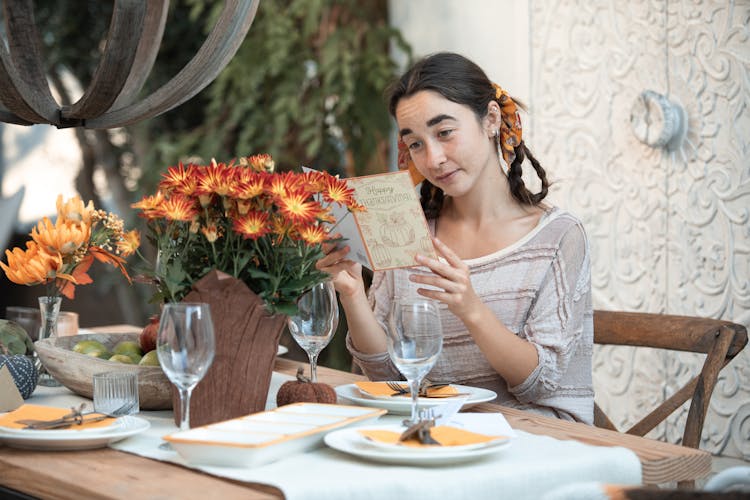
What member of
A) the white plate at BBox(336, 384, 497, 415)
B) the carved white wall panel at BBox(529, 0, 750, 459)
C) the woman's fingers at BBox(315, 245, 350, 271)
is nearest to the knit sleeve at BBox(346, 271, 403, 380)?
the woman's fingers at BBox(315, 245, 350, 271)

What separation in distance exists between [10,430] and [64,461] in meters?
0.10

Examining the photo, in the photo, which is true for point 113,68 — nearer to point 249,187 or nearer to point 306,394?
point 249,187

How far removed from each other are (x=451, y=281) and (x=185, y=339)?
0.57 m

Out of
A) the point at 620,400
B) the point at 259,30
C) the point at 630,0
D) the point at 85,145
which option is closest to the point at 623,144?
the point at 630,0

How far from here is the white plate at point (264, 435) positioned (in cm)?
115

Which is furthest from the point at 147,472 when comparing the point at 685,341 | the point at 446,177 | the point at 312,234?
the point at 685,341

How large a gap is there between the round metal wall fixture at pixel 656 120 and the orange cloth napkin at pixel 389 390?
4.91 feet

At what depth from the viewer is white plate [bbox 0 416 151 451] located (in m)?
1.24

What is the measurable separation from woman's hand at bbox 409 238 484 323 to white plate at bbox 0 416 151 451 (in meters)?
0.57

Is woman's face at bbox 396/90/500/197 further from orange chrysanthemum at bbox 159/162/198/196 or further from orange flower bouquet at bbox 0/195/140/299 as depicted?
orange chrysanthemum at bbox 159/162/198/196

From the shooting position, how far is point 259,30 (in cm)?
429

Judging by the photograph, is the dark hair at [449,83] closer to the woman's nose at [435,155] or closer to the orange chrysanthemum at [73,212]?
the woman's nose at [435,155]

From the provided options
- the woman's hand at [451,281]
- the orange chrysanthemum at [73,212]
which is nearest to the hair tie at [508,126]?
the woman's hand at [451,281]

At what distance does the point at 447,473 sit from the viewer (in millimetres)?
1133
